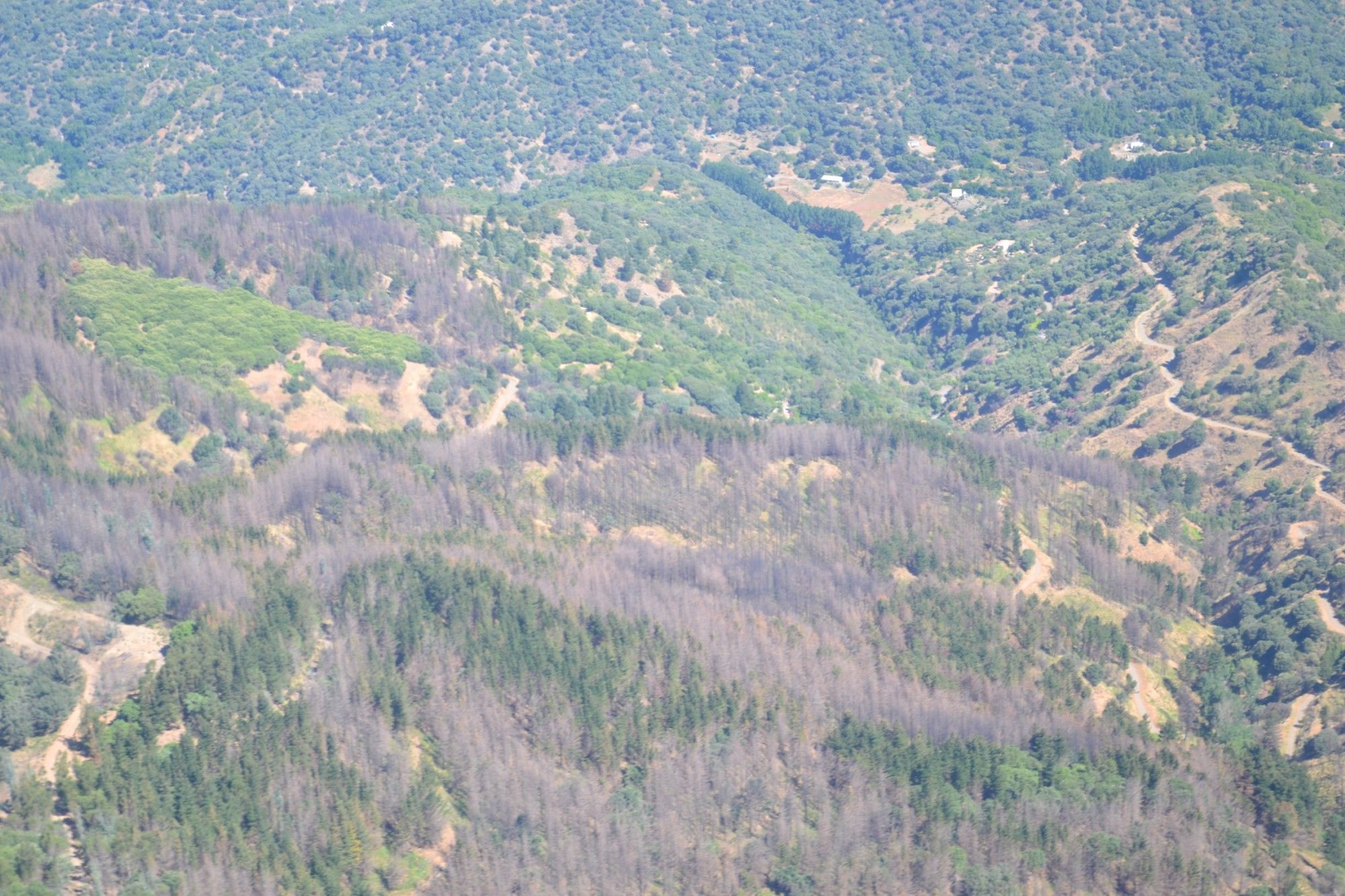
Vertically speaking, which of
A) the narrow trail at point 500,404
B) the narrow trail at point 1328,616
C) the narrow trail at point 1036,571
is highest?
the narrow trail at point 1328,616

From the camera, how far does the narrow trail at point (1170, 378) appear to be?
5832 inches

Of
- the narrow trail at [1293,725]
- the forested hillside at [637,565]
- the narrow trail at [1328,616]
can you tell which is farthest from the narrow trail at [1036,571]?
the narrow trail at [1293,725]

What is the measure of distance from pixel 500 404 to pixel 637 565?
33.4 metres

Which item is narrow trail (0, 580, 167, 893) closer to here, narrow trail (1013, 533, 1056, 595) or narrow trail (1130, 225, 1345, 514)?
narrow trail (1013, 533, 1056, 595)

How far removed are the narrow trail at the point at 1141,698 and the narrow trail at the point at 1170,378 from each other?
23.7 metres

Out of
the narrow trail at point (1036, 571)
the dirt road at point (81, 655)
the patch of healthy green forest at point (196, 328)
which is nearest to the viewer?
the dirt road at point (81, 655)

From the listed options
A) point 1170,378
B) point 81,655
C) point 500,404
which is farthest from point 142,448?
point 1170,378

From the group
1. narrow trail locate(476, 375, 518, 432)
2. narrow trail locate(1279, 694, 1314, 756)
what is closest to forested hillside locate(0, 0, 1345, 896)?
narrow trail locate(1279, 694, 1314, 756)

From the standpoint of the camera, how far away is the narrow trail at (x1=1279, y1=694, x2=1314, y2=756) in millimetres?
120250

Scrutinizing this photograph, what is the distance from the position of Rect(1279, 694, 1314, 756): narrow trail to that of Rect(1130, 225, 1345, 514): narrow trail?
73.3 ft

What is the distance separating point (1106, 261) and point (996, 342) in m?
14.4

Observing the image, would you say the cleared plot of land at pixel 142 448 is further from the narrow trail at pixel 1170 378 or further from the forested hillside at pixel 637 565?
the narrow trail at pixel 1170 378

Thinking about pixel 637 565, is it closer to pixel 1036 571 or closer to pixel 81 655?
pixel 1036 571

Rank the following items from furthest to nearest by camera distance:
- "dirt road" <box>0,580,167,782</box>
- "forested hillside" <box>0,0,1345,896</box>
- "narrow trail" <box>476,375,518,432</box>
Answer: "narrow trail" <box>476,375,518,432</box>, "forested hillside" <box>0,0,1345,896</box>, "dirt road" <box>0,580,167,782</box>
